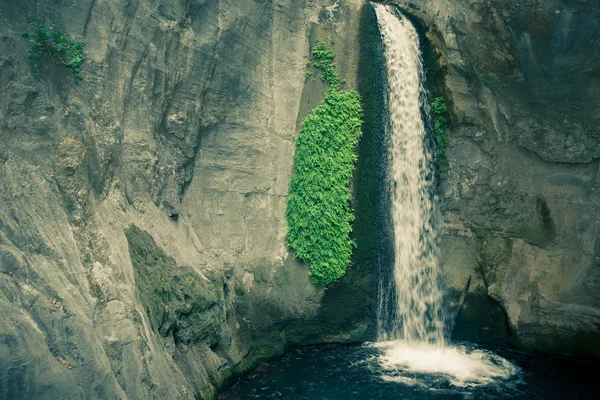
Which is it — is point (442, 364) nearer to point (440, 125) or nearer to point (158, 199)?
point (440, 125)

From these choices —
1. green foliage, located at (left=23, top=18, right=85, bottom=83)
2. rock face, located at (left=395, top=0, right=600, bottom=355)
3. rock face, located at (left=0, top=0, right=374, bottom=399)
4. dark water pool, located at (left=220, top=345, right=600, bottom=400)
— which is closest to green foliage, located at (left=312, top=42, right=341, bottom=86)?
rock face, located at (left=0, top=0, right=374, bottom=399)

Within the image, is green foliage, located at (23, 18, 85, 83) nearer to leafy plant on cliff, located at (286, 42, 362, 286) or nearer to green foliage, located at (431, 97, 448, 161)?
leafy plant on cliff, located at (286, 42, 362, 286)

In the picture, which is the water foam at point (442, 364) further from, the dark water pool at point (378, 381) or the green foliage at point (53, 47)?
the green foliage at point (53, 47)

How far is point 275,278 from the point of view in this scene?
14219 mm

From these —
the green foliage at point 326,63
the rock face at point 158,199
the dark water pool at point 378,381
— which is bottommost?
the dark water pool at point 378,381

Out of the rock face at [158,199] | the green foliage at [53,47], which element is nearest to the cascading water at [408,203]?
the rock face at [158,199]

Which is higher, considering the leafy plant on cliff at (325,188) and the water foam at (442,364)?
the leafy plant on cliff at (325,188)

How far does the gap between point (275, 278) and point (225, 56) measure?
544 centimetres

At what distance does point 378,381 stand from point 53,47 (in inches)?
358

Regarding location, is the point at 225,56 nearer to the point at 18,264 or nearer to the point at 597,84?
the point at 18,264

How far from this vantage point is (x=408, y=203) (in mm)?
14984

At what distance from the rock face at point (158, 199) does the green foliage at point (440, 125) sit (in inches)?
90.9

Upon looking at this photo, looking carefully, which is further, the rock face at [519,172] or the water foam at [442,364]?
the rock face at [519,172]

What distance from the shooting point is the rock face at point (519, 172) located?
13398mm
